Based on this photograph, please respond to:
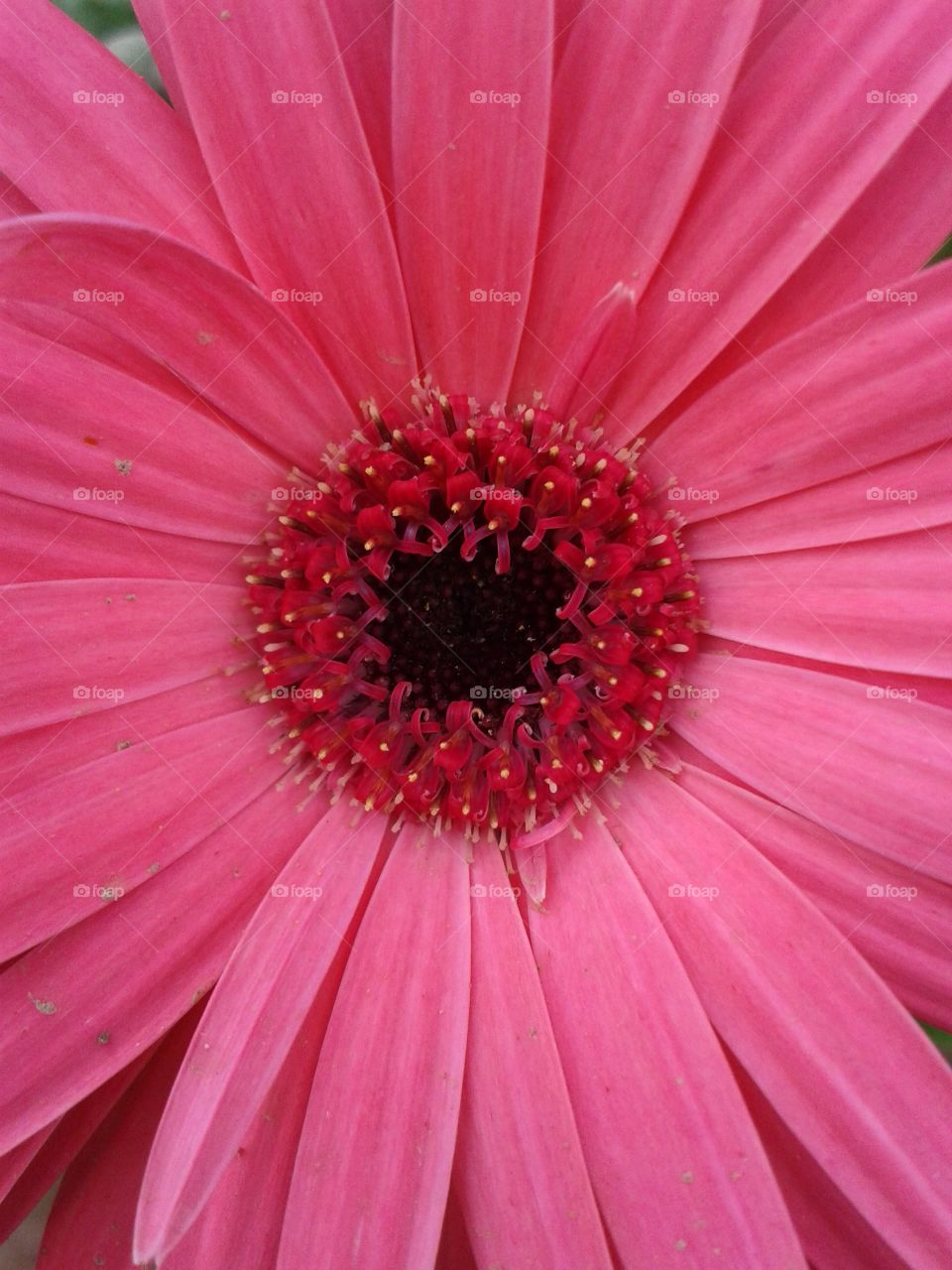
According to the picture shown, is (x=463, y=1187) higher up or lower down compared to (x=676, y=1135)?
lower down

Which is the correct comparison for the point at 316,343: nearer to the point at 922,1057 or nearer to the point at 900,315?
the point at 900,315

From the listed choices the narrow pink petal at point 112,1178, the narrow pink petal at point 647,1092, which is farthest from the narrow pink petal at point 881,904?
the narrow pink petal at point 112,1178

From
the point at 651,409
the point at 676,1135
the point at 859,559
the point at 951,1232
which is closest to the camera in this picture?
the point at 951,1232

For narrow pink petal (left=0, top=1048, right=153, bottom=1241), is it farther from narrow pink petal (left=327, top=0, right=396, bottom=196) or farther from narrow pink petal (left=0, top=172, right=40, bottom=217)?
narrow pink petal (left=327, top=0, right=396, bottom=196)

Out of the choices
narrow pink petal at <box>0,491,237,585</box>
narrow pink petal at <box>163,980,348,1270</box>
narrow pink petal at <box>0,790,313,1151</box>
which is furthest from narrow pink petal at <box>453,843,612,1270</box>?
narrow pink petal at <box>0,491,237,585</box>

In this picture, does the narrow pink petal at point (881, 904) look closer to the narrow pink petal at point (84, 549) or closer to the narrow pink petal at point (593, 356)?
the narrow pink petal at point (593, 356)

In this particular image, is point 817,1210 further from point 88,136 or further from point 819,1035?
point 88,136

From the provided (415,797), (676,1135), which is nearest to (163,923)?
(415,797)
